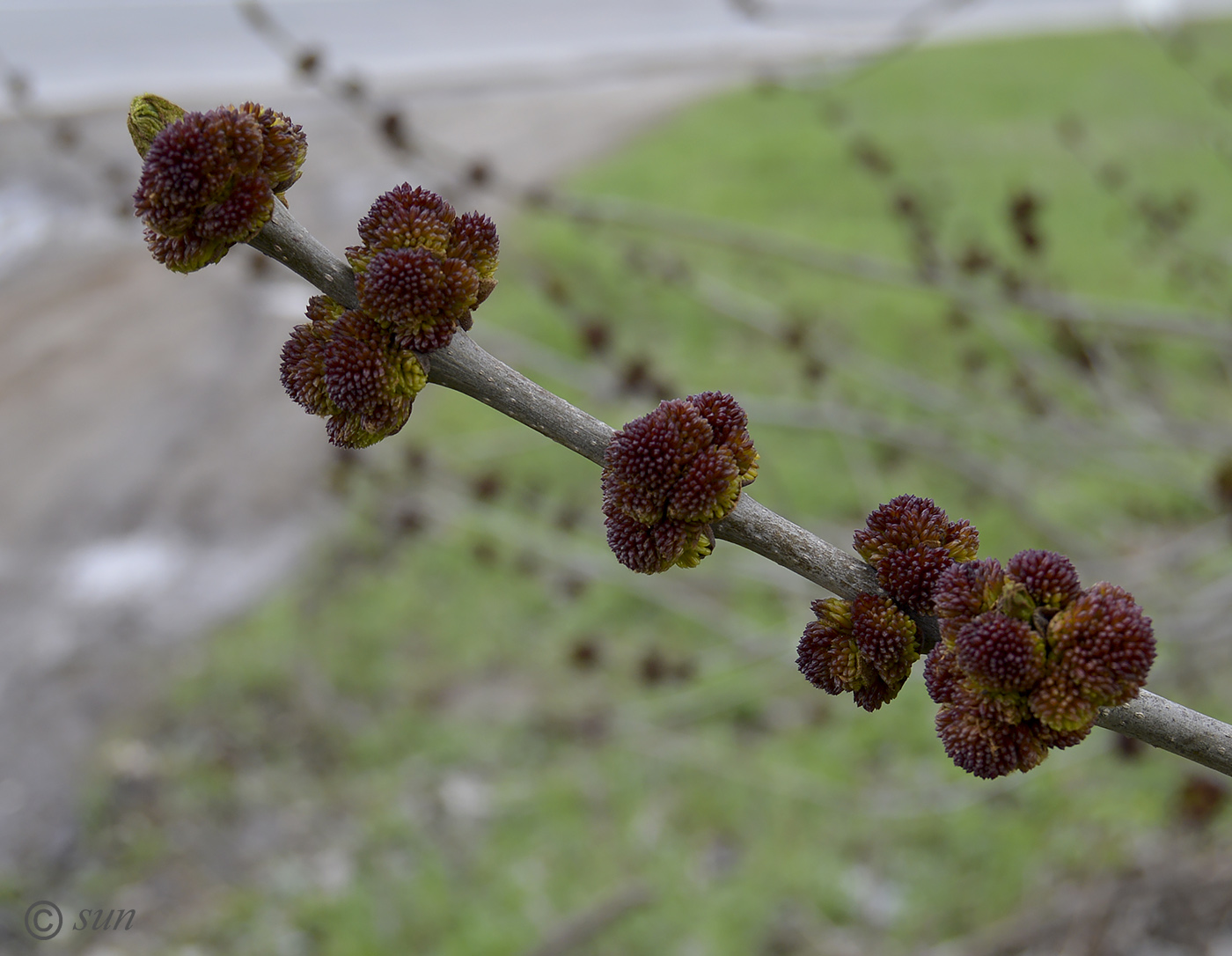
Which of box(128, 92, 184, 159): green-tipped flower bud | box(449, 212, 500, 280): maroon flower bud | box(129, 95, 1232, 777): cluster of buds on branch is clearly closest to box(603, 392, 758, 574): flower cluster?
box(129, 95, 1232, 777): cluster of buds on branch

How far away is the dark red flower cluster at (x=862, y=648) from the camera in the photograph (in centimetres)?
93

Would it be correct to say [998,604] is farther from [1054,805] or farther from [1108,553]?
[1108,553]

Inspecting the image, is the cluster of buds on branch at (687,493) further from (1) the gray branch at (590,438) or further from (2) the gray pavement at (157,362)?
(2) the gray pavement at (157,362)

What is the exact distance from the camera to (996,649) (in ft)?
2.84

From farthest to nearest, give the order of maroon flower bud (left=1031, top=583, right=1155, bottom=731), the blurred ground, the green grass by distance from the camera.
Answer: the blurred ground, the green grass, maroon flower bud (left=1031, top=583, right=1155, bottom=731)

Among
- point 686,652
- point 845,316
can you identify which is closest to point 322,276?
point 686,652

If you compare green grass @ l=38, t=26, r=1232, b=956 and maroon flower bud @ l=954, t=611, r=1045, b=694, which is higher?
maroon flower bud @ l=954, t=611, r=1045, b=694

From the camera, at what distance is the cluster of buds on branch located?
876 mm

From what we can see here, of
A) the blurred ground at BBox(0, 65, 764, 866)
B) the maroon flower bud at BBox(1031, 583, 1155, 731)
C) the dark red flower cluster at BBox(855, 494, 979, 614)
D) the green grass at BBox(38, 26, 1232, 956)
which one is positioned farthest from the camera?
the blurred ground at BBox(0, 65, 764, 866)

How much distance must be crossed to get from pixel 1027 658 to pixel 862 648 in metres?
0.15

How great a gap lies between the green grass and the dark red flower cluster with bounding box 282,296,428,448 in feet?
9.32

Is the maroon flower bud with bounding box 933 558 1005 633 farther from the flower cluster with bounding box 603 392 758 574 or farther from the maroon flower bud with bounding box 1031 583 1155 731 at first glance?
the flower cluster with bounding box 603 392 758 574

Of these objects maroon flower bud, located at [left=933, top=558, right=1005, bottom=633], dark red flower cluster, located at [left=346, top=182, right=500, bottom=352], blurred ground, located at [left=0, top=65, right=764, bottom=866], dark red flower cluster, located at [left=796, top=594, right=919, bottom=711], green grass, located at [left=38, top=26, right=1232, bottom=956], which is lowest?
blurred ground, located at [left=0, top=65, right=764, bottom=866]

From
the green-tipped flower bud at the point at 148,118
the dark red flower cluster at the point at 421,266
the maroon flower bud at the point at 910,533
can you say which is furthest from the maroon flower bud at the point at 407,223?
the maroon flower bud at the point at 910,533
